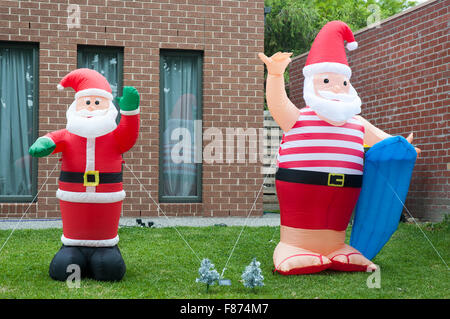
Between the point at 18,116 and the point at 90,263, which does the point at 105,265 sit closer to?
the point at 90,263

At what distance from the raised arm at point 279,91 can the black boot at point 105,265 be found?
1.93 meters

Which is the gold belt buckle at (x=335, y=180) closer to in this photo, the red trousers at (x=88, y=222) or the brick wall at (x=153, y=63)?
the red trousers at (x=88, y=222)

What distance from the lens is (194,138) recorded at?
337 inches

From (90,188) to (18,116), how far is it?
15.0ft

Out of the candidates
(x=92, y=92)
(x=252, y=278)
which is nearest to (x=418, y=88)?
(x=252, y=278)

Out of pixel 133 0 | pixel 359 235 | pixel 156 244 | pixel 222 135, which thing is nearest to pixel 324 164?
pixel 359 235

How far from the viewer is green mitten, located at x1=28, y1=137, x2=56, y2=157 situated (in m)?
4.13

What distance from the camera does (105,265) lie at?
4.25 meters

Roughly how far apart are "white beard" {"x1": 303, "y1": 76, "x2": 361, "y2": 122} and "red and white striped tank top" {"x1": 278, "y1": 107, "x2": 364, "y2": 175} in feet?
0.24

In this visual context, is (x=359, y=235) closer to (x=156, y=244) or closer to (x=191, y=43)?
(x=156, y=244)

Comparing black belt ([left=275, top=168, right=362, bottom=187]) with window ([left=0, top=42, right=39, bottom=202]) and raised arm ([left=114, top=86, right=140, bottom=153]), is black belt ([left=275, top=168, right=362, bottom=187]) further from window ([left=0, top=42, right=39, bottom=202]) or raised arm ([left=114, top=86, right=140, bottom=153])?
window ([left=0, top=42, right=39, bottom=202])

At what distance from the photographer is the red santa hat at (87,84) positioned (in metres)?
4.43

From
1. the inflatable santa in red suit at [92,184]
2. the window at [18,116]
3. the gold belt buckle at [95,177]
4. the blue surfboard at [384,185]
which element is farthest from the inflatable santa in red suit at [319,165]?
the window at [18,116]

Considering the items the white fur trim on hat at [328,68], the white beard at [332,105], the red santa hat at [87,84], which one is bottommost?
the white beard at [332,105]
